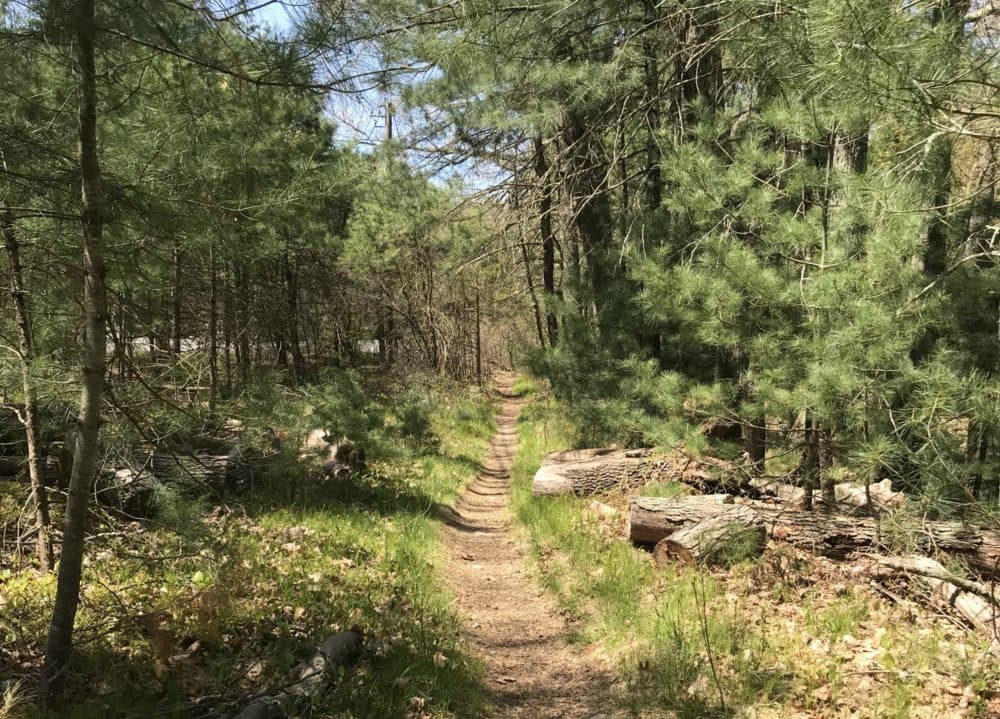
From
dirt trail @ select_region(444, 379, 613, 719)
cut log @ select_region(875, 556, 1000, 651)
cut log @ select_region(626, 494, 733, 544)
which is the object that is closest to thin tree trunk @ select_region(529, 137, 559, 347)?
dirt trail @ select_region(444, 379, 613, 719)

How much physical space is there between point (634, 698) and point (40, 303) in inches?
195

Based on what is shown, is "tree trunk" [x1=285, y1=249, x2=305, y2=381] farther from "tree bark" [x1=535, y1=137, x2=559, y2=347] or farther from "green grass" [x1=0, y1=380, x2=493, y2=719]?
"green grass" [x1=0, y1=380, x2=493, y2=719]

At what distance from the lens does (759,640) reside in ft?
14.6

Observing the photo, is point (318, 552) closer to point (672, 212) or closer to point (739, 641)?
point (739, 641)

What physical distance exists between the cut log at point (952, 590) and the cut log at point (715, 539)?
1.02 m

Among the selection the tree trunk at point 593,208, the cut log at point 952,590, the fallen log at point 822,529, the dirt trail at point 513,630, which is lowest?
the dirt trail at point 513,630

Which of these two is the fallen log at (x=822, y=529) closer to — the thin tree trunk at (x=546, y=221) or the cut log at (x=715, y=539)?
the cut log at (x=715, y=539)

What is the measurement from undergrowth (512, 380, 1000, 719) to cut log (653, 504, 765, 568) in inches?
3.1

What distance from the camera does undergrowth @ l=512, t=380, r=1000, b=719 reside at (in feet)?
12.4

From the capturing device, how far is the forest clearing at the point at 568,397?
342 centimetres

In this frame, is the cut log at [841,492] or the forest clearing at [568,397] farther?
the cut log at [841,492]

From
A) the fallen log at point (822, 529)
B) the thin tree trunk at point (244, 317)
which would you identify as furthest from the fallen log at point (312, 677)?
the thin tree trunk at point (244, 317)

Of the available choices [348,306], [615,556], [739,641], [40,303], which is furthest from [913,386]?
[348,306]

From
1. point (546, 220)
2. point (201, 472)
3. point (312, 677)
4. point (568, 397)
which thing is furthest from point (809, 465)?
point (546, 220)
